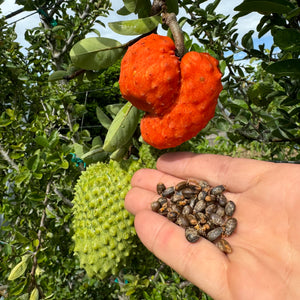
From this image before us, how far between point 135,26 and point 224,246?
945 mm

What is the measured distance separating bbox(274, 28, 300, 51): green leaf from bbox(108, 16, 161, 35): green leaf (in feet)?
1.26

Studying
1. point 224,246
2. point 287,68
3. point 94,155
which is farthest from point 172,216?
point 287,68

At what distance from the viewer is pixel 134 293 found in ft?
4.64

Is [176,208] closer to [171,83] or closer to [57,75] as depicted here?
[171,83]

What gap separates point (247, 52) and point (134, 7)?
84 cm

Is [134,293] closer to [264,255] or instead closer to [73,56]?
[264,255]

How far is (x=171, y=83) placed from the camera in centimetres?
82

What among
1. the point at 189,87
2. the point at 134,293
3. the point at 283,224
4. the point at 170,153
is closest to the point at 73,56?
the point at 189,87

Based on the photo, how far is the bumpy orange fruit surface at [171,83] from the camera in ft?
2.63

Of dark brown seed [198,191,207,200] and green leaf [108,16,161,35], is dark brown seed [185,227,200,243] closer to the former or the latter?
dark brown seed [198,191,207,200]

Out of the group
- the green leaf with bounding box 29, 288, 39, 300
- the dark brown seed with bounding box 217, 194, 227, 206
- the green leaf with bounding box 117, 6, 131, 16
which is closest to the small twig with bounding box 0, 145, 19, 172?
the green leaf with bounding box 29, 288, 39, 300

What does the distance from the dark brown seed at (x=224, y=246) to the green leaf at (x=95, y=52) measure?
0.89 meters

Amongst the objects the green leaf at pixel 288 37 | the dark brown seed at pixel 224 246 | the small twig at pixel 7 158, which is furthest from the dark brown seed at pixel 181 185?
the small twig at pixel 7 158

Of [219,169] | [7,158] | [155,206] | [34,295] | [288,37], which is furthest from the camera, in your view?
[7,158]
